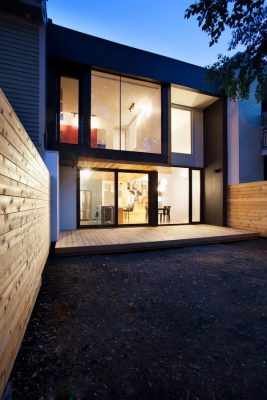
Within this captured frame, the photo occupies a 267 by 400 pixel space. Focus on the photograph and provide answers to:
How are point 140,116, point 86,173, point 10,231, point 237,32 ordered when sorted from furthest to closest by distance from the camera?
1. point 140,116
2. point 86,173
3. point 237,32
4. point 10,231

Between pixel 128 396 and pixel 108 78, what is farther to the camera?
pixel 108 78

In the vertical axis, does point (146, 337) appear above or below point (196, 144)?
below

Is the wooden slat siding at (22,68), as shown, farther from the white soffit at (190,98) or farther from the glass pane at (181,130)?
the glass pane at (181,130)

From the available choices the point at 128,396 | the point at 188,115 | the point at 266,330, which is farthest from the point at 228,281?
the point at 188,115

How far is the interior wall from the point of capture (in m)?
8.76

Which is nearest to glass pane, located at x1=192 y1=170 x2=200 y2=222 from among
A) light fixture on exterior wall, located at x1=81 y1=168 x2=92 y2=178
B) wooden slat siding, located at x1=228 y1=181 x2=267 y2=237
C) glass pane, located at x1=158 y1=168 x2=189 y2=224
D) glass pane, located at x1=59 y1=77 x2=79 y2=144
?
glass pane, located at x1=158 y1=168 x2=189 y2=224

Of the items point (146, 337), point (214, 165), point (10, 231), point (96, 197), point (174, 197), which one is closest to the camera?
point (10, 231)

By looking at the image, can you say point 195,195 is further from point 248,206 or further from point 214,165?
point 248,206

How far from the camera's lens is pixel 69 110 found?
6.97 metres

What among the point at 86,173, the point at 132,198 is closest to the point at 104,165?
the point at 86,173

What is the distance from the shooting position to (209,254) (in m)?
5.31

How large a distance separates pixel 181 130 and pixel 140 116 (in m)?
2.24

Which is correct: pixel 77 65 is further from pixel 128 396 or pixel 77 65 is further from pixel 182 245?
pixel 128 396

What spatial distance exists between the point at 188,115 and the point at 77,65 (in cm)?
523
